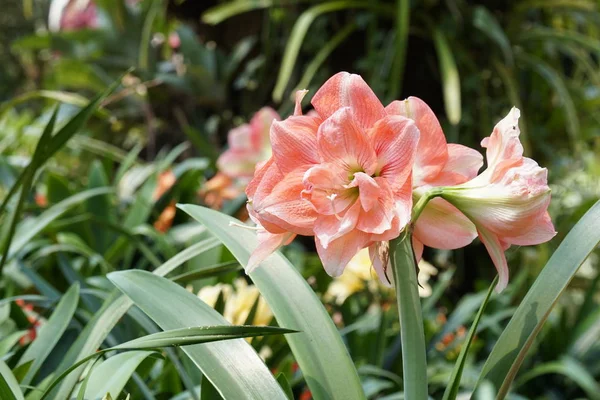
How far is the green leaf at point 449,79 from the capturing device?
183cm

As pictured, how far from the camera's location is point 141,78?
2551mm

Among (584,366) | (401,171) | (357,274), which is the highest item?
(401,171)

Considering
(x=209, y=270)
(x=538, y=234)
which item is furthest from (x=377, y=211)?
(x=209, y=270)

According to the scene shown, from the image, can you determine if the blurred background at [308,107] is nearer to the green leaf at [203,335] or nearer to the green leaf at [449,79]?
the green leaf at [449,79]

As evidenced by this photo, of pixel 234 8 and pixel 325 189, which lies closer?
pixel 325 189

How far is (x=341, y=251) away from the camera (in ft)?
1.86

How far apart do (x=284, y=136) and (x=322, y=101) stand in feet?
0.16

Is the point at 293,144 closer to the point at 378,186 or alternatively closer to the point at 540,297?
the point at 378,186

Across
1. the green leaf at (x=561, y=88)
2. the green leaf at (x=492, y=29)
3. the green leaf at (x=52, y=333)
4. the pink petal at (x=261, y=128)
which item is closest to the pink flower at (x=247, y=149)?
the pink petal at (x=261, y=128)

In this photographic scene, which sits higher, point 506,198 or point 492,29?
point 506,198

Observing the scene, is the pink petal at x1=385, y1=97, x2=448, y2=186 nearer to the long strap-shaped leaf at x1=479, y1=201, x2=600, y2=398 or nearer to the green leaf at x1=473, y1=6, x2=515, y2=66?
the long strap-shaped leaf at x1=479, y1=201, x2=600, y2=398

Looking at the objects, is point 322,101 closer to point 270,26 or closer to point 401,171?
point 401,171

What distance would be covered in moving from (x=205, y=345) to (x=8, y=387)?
0.51 feet

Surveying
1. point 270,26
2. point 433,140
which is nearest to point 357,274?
point 433,140
